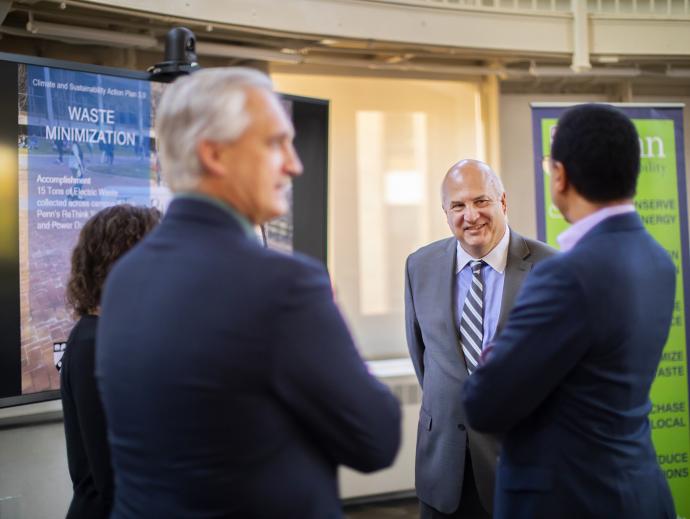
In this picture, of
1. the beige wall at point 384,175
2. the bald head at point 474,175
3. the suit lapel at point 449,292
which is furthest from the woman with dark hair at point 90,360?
the beige wall at point 384,175

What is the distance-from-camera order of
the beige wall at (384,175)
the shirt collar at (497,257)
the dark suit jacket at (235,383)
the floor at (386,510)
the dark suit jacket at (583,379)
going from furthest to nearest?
the beige wall at (384,175) → the floor at (386,510) → the shirt collar at (497,257) → the dark suit jacket at (583,379) → the dark suit jacket at (235,383)

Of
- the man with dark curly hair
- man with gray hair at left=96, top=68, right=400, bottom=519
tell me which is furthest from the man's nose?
man with gray hair at left=96, top=68, right=400, bottom=519

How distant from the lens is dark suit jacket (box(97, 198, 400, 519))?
1116mm

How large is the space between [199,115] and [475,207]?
65.0 inches

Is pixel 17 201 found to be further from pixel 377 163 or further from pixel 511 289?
pixel 377 163

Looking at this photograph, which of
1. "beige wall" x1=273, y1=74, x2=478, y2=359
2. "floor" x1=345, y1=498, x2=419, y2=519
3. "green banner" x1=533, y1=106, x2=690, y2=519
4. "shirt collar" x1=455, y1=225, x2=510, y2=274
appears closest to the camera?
"shirt collar" x1=455, y1=225, x2=510, y2=274

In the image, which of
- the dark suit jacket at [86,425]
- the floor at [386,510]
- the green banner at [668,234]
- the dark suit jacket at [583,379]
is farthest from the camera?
the floor at [386,510]

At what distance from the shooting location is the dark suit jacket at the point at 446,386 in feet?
8.25

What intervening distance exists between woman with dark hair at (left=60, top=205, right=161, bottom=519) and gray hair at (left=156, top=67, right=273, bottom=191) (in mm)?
701

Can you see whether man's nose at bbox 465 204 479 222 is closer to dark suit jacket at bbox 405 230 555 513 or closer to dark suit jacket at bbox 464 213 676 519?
dark suit jacket at bbox 405 230 555 513

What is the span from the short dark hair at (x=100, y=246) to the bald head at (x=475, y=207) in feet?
3.83

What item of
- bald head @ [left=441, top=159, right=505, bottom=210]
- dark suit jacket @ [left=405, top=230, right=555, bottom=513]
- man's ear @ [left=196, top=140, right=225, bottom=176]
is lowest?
dark suit jacket @ [left=405, top=230, right=555, bottom=513]

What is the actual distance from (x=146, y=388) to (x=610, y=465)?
3.33 ft

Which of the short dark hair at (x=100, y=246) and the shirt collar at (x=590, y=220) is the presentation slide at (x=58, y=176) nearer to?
the short dark hair at (x=100, y=246)
